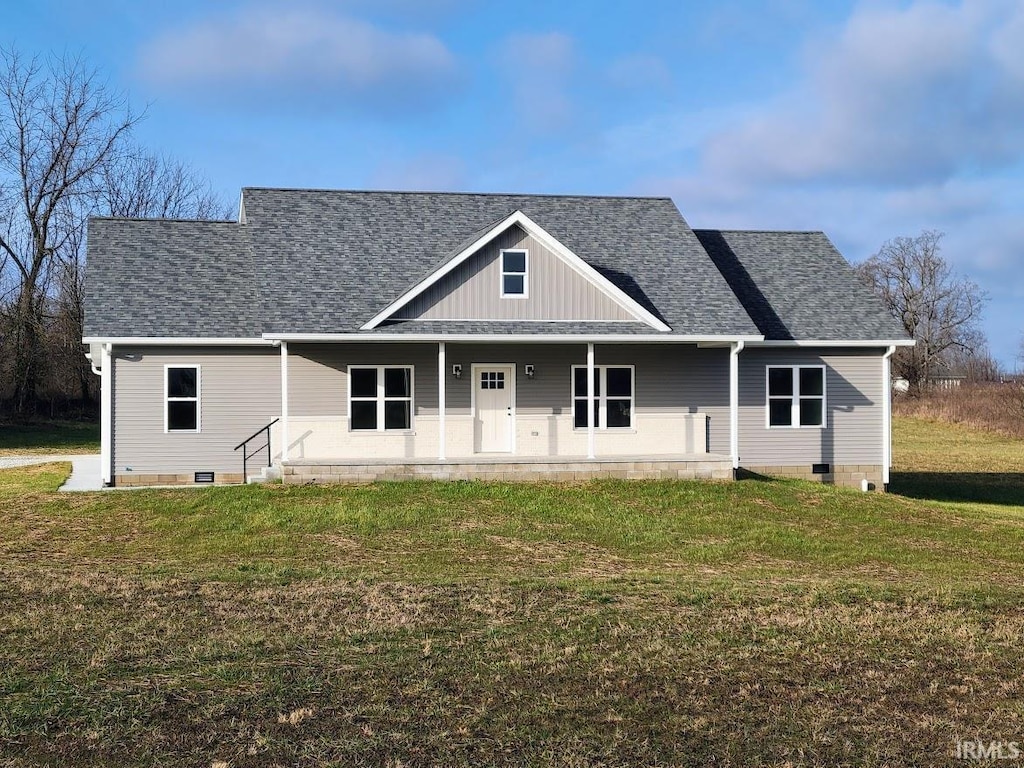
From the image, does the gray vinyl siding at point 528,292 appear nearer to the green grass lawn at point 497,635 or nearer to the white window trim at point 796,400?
the white window trim at point 796,400

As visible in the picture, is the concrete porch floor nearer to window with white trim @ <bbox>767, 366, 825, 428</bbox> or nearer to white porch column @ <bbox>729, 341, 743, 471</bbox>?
white porch column @ <bbox>729, 341, 743, 471</bbox>

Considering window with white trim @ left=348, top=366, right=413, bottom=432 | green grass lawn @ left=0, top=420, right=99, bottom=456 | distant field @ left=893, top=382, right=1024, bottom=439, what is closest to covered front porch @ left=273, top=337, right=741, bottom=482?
window with white trim @ left=348, top=366, right=413, bottom=432

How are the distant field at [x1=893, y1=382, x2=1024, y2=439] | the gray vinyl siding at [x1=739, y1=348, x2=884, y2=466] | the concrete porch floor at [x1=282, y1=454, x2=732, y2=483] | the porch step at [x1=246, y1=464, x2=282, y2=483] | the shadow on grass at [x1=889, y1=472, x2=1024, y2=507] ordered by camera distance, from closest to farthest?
1. the concrete porch floor at [x1=282, y1=454, x2=732, y2=483]
2. the porch step at [x1=246, y1=464, x2=282, y2=483]
3. the gray vinyl siding at [x1=739, y1=348, x2=884, y2=466]
4. the shadow on grass at [x1=889, y1=472, x2=1024, y2=507]
5. the distant field at [x1=893, y1=382, x2=1024, y2=439]

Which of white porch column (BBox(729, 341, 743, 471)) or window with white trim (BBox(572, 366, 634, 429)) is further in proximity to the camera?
window with white trim (BBox(572, 366, 634, 429))

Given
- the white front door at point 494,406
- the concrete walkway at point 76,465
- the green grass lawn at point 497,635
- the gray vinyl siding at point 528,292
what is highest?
the gray vinyl siding at point 528,292

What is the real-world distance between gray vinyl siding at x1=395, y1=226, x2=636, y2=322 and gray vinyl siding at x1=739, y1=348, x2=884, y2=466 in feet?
11.5

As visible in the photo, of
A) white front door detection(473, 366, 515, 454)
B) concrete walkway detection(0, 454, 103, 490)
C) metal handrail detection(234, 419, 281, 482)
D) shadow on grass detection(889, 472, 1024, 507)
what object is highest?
white front door detection(473, 366, 515, 454)

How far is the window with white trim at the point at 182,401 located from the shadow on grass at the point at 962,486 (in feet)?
50.8

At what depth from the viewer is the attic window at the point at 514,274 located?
18.9 m

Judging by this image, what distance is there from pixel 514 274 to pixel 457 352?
6.86 feet

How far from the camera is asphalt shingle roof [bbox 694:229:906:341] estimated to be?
20.8 meters

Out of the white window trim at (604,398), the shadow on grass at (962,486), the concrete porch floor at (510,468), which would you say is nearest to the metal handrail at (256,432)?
the concrete porch floor at (510,468)

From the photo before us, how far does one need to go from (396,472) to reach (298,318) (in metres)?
3.52

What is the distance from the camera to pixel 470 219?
22.1 m
